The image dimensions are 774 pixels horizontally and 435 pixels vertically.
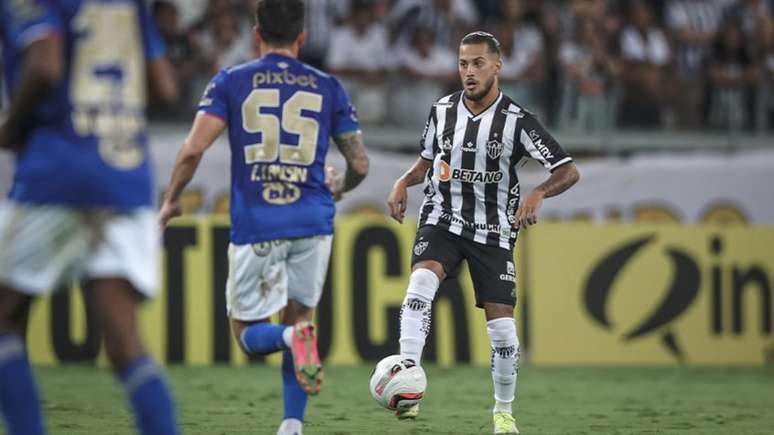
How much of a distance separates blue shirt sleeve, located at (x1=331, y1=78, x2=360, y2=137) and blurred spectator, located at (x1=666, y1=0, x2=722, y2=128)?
33.7 ft

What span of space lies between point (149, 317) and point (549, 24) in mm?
6057

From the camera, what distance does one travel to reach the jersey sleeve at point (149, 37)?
204 inches

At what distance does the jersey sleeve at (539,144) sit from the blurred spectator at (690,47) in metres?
8.80

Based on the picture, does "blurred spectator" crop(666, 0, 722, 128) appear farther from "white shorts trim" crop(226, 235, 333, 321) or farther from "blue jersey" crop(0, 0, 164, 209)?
"blue jersey" crop(0, 0, 164, 209)

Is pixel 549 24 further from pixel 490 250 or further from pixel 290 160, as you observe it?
pixel 290 160

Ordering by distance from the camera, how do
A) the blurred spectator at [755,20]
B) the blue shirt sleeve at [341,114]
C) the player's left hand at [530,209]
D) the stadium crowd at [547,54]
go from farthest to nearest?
the blurred spectator at [755,20] < the stadium crowd at [547,54] < the player's left hand at [530,209] < the blue shirt sleeve at [341,114]

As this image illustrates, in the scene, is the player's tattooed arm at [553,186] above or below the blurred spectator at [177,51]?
below

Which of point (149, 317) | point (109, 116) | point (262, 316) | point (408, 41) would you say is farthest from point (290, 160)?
point (408, 41)

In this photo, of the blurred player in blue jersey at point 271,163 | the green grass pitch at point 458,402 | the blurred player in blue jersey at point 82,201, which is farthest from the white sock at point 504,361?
the blurred player in blue jersey at point 82,201

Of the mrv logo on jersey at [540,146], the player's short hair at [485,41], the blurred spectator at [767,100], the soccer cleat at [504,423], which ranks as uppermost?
the blurred spectator at [767,100]

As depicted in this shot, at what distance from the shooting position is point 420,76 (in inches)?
595

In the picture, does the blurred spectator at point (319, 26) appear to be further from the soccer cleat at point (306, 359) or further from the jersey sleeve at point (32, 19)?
the jersey sleeve at point (32, 19)

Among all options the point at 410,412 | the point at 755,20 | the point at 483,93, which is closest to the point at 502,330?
the point at 410,412

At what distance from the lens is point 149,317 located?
1310 cm
